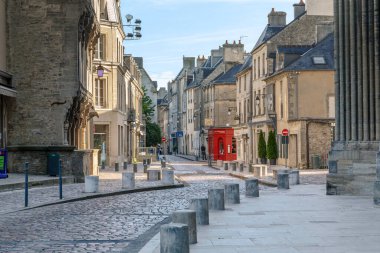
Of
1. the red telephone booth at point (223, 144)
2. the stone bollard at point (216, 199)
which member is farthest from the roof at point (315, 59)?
the stone bollard at point (216, 199)

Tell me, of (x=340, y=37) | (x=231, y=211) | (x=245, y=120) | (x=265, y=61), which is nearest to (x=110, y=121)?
(x=265, y=61)

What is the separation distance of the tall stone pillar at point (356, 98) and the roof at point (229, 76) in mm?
57692

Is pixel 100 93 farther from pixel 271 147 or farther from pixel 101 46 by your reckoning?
pixel 271 147

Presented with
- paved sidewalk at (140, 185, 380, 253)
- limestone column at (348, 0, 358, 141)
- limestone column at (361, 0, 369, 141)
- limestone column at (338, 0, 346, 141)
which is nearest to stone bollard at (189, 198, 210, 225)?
paved sidewalk at (140, 185, 380, 253)

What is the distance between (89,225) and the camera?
13.8 m

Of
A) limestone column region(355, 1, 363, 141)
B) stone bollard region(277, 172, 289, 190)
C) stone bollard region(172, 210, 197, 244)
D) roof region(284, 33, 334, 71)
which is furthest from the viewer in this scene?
roof region(284, 33, 334, 71)

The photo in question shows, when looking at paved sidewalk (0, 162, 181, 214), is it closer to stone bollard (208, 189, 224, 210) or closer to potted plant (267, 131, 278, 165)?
stone bollard (208, 189, 224, 210)

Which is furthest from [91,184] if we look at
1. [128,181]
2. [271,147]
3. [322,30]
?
[322,30]

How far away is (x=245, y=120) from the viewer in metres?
63.7

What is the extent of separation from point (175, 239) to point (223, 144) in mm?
67503

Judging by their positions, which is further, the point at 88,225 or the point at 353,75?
the point at 353,75

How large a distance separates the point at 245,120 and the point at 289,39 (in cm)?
1278

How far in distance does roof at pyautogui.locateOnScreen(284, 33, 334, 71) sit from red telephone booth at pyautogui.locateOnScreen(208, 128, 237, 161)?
29684 mm

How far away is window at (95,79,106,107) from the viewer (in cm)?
4954
